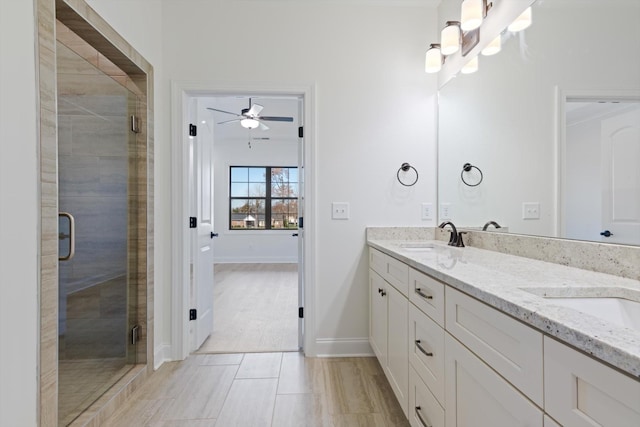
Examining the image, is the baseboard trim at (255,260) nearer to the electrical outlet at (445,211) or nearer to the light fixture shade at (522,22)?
the electrical outlet at (445,211)

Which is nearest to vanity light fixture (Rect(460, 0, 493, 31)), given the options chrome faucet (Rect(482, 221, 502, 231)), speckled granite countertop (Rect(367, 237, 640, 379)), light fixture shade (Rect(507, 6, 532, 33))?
light fixture shade (Rect(507, 6, 532, 33))

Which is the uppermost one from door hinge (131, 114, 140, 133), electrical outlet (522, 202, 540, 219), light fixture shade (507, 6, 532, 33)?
light fixture shade (507, 6, 532, 33)

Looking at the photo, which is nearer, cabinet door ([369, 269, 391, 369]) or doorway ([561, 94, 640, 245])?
doorway ([561, 94, 640, 245])

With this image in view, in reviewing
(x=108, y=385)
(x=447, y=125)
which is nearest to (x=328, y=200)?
(x=447, y=125)

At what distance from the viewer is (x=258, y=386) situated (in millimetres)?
1972

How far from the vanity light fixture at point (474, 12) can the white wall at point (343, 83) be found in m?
0.57

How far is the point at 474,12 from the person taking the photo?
6.15 ft

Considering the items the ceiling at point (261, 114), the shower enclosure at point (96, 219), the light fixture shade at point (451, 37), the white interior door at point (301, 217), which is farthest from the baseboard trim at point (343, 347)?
the ceiling at point (261, 114)

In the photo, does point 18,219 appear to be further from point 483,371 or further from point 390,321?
point 390,321

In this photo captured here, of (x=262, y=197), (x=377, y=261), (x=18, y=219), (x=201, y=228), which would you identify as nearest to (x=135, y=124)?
(x=201, y=228)

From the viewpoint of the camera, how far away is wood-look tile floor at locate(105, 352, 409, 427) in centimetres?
165

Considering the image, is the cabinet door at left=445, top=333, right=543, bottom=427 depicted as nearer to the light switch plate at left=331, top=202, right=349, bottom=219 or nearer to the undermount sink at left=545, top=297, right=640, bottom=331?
the undermount sink at left=545, top=297, right=640, bottom=331

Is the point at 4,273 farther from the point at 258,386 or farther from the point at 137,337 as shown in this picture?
the point at 258,386

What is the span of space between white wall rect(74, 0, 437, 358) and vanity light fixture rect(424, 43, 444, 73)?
0.54ft
